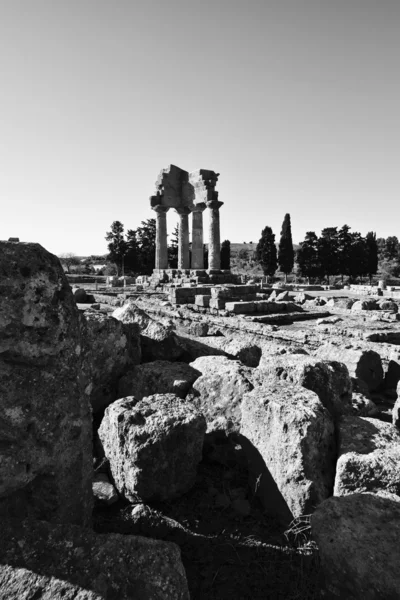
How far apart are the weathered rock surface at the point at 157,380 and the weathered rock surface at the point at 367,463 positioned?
1.51m

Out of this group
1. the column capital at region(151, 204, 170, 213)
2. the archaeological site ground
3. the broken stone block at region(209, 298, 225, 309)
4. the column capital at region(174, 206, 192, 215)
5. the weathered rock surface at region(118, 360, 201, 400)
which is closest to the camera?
the archaeological site ground

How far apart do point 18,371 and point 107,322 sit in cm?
194

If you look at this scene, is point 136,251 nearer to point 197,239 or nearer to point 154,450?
point 197,239

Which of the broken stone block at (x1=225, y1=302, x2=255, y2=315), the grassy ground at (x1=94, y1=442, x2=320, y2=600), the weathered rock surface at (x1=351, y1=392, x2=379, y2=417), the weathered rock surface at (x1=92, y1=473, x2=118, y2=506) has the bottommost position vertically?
the grassy ground at (x1=94, y1=442, x2=320, y2=600)

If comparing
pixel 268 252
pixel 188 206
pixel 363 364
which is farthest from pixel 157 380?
pixel 268 252

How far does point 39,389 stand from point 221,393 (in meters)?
1.72

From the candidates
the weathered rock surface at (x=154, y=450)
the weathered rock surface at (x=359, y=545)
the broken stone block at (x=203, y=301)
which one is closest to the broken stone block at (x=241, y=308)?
the broken stone block at (x=203, y=301)

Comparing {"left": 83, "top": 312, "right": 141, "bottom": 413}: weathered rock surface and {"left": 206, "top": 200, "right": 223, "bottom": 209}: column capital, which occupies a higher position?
{"left": 206, "top": 200, "right": 223, "bottom": 209}: column capital

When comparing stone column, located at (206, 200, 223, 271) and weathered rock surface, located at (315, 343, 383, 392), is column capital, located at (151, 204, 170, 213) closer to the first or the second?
stone column, located at (206, 200, 223, 271)

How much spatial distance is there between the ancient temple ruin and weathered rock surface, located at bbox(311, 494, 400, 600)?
2062cm

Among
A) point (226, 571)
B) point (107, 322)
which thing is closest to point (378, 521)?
point (226, 571)

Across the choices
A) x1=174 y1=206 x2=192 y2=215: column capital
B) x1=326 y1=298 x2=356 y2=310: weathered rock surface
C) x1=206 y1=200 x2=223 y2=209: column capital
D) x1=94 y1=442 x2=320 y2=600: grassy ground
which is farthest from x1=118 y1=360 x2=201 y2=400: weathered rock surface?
x1=174 y1=206 x2=192 y2=215: column capital

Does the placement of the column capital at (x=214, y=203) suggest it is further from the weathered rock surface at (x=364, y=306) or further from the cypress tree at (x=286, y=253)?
the cypress tree at (x=286, y=253)

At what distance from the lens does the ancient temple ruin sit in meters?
23.8
